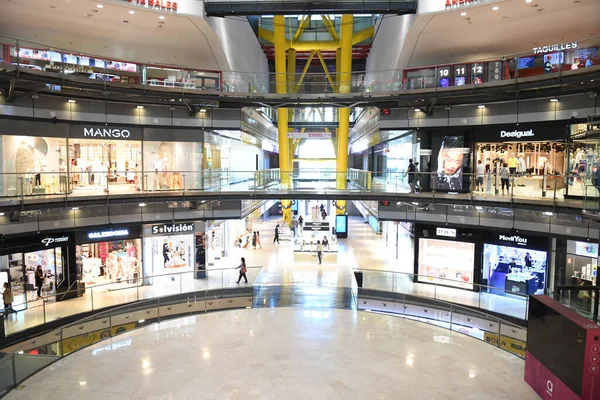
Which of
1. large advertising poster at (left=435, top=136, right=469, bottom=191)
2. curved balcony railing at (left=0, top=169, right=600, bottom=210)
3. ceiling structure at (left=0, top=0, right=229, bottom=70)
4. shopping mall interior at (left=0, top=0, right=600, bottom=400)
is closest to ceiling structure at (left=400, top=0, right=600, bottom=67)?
shopping mall interior at (left=0, top=0, right=600, bottom=400)

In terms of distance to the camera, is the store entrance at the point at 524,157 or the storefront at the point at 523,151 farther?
the store entrance at the point at 524,157

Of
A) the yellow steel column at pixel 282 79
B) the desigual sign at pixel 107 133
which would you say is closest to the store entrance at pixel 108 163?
the desigual sign at pixel 107 133

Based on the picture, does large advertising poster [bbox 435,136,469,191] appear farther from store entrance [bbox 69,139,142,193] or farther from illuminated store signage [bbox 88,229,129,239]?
illuminated store signage [bbox 88,229,129,239]

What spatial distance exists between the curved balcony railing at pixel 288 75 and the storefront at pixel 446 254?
21.7ft

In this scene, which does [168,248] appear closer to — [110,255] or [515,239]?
[110,255]

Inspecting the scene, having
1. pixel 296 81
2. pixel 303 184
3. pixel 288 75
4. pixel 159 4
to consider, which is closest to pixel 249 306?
pixel 303 184

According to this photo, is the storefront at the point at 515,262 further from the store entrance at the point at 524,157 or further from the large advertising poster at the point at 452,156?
the large advertising poster at the point at 452,156

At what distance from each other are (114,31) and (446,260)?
17.9 m

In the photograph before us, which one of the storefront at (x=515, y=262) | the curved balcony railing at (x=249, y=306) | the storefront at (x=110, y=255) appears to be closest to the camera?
the curved balcony railing at (x=249, y=306)

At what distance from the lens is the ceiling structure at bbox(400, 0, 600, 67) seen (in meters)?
16.2

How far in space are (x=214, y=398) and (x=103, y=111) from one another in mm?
14205

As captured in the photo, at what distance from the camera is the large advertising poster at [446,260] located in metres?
20.5

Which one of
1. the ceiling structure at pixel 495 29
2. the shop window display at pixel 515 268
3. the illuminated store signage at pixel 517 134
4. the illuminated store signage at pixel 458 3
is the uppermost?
the illuminated store signage at pixel 458 3

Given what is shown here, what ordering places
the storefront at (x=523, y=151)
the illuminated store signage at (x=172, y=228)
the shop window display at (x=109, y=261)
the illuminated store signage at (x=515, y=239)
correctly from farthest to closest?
the illuminated store signage at (x=172, y=228) < the shop window display at (x=109, y=261) < the illuminated store signage at (x=515, y=239) < the storefront at (x=523, y=151)
